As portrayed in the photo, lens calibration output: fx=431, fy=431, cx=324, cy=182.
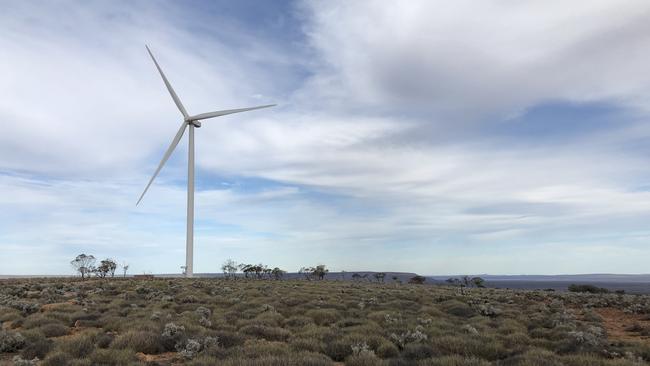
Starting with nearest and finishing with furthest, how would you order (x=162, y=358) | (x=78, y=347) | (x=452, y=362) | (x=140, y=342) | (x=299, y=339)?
(x=452, y=362), (x=78, y=347), (x=162, y=358), (x=140, y=342), (x=299, y=339)

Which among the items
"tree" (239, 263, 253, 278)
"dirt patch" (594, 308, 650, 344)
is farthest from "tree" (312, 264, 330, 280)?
"dirt patch" (594, 308, 650, 344)

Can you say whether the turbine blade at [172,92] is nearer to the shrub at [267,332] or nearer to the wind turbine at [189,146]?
the wind turbine at [189,146]

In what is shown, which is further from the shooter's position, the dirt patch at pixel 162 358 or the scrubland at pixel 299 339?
the dirt patch at pixel 162 358

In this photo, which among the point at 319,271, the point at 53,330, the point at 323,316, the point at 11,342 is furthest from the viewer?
the point at 319,271

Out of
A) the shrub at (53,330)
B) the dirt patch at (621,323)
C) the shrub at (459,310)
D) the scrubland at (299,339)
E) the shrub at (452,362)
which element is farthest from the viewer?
the shrub at (459,310)

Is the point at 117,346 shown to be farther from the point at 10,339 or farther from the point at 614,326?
the point at 614,326

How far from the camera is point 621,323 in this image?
2788 centimetres

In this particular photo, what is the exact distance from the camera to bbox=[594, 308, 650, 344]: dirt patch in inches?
855

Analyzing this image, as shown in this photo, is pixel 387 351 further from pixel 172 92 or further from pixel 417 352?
pixel 172 92

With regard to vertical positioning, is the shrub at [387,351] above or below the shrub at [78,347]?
below

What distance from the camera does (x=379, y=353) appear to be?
49.9ft

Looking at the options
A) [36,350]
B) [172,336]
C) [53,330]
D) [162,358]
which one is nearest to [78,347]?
[36,350]

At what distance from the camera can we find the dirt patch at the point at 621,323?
21709mm

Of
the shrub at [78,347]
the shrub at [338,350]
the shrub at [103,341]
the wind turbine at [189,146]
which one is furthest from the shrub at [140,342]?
the wind turbine at [189,146]
